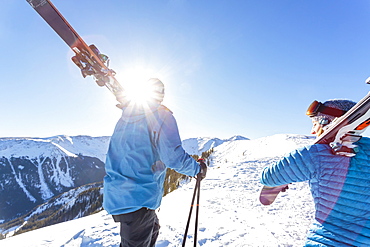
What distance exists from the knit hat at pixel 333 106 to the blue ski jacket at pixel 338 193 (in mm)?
269

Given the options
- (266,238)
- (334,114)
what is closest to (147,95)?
(334,114)

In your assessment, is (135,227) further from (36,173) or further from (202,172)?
(36,173)

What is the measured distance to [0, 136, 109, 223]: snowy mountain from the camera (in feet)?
429

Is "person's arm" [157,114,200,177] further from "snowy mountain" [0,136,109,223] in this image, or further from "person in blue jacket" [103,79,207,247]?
"snowy mountain" [0,136,109,223]

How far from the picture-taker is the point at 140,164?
6.45 feet

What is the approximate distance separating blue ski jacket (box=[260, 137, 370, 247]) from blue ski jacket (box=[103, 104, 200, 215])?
118 cm

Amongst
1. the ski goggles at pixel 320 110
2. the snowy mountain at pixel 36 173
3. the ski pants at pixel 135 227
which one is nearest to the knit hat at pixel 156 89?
the ski pants at pixel 135 227

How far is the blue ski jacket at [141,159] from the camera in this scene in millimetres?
1920

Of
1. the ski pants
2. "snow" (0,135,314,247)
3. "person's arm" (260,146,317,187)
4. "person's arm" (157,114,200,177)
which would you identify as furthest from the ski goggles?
"snow" (0,135,314,247)

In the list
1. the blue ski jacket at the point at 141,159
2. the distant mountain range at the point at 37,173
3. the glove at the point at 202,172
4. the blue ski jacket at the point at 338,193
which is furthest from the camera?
the distant mountain range at the point at 37,173

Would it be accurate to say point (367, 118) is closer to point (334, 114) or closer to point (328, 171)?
point (334, 114)

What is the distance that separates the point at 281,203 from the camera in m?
4.64

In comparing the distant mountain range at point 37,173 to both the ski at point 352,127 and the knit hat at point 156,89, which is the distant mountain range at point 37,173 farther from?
the ski at point 352,127

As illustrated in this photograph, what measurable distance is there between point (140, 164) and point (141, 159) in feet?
0.17
